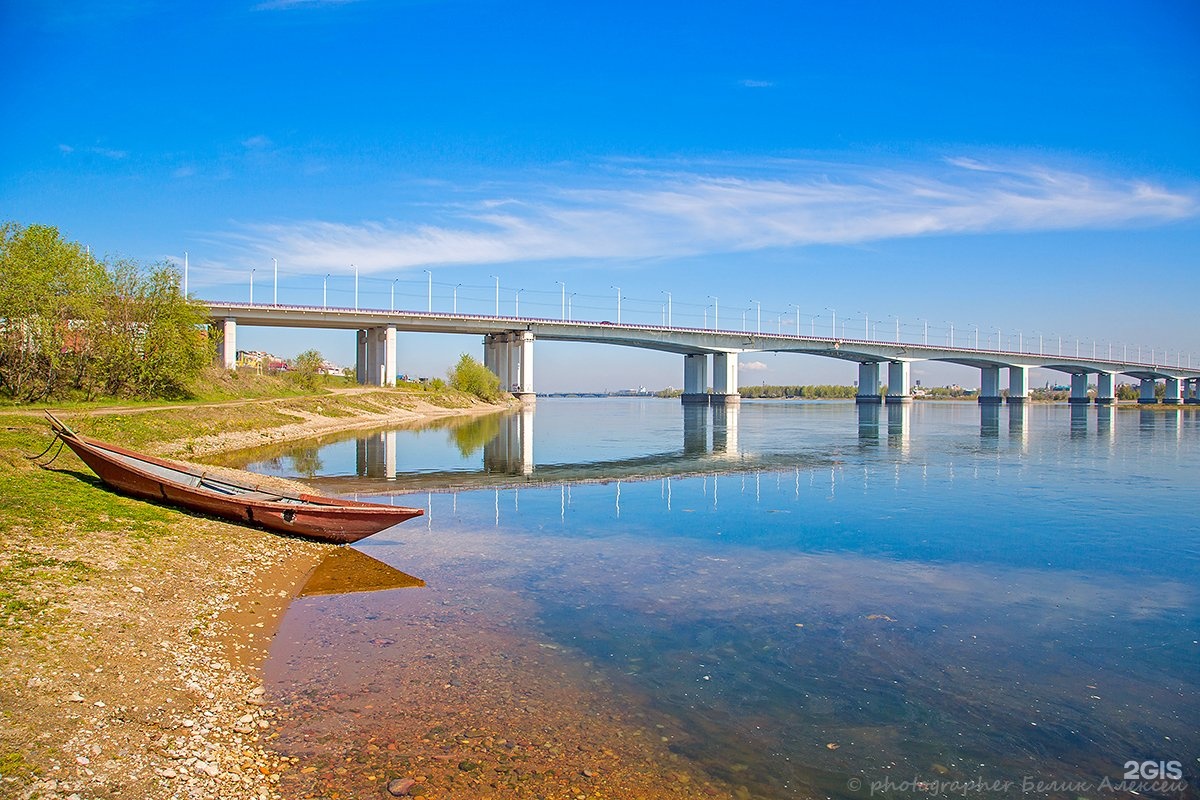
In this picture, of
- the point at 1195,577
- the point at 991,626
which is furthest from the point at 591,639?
the point at 1195,577

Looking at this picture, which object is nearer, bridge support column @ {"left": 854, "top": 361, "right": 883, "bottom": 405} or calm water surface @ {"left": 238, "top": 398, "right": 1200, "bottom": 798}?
calm water surface @ {"left": 238, "top": 398, "right": 1200, "bottom": 798}

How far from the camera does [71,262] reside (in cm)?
4256

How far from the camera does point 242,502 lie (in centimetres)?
1708

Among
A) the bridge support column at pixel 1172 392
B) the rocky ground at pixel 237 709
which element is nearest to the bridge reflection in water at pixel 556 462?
the rocky ground at pixel 237 709

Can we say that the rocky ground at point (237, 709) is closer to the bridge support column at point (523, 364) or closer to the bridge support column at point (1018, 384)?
the bridge support column at point (523, 364)

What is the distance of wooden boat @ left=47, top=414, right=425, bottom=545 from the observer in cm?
1720

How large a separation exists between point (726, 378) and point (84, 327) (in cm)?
10466

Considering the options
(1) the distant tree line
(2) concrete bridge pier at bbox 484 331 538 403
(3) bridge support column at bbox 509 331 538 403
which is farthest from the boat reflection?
(2) concrete bridge pier at bbox 484 331 538 403

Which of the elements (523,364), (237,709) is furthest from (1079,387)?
(237,709)

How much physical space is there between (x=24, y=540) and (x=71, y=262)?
37334 millimetres

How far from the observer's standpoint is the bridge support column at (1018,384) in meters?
151

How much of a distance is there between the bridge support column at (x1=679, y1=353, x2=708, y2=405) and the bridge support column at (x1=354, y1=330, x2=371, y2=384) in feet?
195

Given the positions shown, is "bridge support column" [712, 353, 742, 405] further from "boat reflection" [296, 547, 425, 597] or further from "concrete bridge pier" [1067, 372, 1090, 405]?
"boat reflection" [296, 547, 425, 597]

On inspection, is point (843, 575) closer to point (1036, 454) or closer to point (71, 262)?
point (1036, 454)
